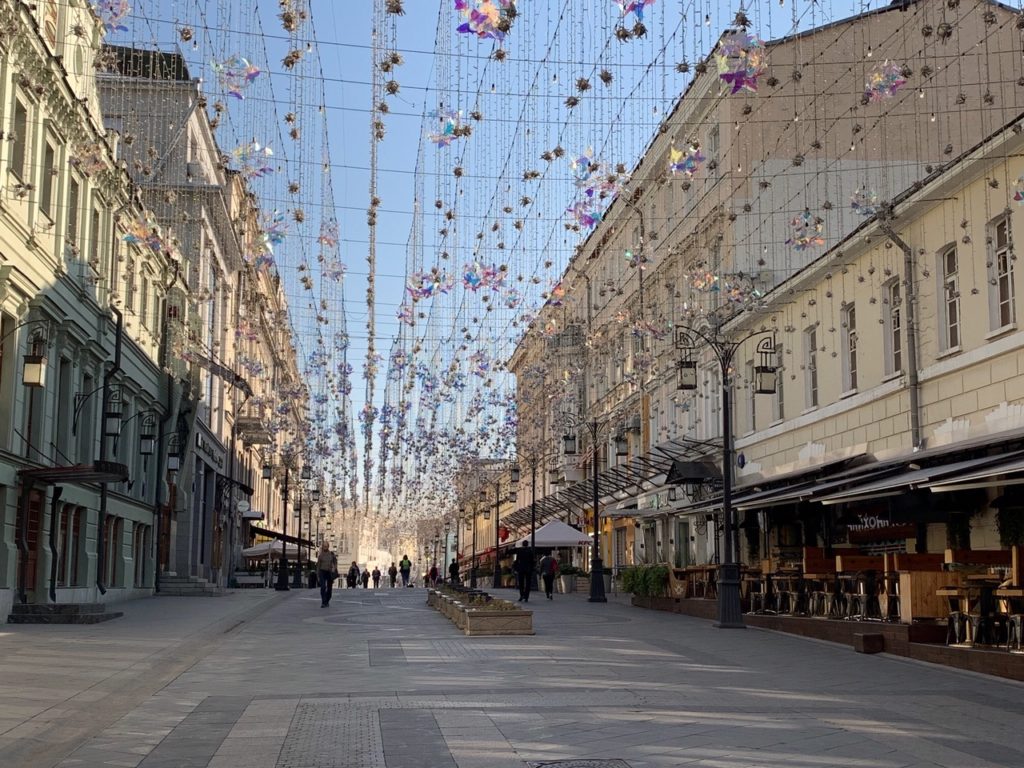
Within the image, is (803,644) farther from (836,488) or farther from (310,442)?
(310,442)

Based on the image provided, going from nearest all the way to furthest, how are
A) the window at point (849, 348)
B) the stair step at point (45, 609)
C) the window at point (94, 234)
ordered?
the stair step at point (45, 609)
the window at point (849, 348)
the window at point (94, 234)

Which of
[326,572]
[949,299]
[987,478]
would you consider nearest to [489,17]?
[987,478]

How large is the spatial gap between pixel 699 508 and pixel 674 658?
16.1 metres

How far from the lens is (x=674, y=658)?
16.6 m

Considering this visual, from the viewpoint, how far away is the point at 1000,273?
20.6 m

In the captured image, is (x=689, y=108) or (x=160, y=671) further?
(x=689, y=108)

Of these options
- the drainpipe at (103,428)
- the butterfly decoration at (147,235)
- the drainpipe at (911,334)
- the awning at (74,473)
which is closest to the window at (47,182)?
the butterfly decoration at (147,235)

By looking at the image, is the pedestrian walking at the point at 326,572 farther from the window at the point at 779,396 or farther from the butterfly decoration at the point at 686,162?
the butterfly decoration at the point at 686,162

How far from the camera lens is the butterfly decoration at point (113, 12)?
13078 millimetres

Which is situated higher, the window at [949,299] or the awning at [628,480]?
the window at [949,299]

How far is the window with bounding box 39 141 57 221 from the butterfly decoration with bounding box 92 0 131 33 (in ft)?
39.5

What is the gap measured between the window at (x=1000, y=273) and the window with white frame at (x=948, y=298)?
4.53ft

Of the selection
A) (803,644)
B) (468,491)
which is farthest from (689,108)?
(468,491)

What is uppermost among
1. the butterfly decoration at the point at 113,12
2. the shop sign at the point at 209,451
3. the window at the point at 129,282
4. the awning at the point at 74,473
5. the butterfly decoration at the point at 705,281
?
the window at the point at 129,282
